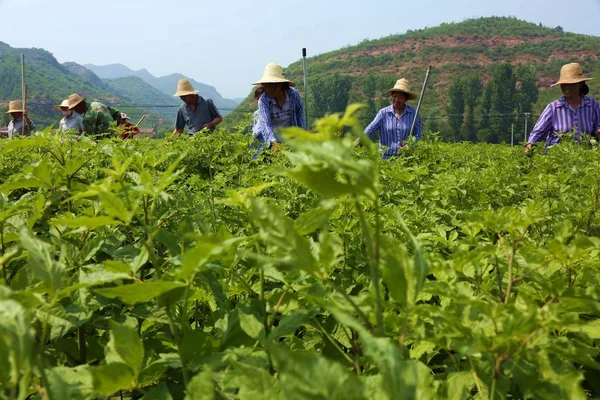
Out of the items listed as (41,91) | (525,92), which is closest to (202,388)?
(525,92)

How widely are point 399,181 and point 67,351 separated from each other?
2.48 m

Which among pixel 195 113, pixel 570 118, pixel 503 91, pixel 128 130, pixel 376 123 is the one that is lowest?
pixel 570 118

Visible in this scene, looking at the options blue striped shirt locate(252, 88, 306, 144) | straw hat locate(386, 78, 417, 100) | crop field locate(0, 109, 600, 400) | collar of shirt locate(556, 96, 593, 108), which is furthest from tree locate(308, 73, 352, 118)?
crop field locate(0, 109, 600, 400)

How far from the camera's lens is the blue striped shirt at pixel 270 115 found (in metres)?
5.29

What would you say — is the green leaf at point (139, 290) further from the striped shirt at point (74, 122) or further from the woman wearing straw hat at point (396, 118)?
the striped shirt at point (74, 122)

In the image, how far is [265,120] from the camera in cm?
536

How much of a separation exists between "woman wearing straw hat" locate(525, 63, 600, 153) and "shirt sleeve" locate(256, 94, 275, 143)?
3216 mm

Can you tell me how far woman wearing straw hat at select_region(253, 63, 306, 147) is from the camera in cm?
549

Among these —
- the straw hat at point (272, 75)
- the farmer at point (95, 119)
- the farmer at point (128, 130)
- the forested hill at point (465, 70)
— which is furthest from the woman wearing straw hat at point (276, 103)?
the forested hill at point (465, 70)

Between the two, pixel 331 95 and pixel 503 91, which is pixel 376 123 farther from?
pixel 331 95

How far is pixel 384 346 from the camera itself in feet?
2.15

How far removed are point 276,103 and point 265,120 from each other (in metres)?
0.45

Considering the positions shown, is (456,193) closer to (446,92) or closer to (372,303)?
(372,303)

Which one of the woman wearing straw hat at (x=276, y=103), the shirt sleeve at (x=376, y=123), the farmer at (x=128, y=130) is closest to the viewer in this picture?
the farmer at (x=128, y=130)
